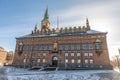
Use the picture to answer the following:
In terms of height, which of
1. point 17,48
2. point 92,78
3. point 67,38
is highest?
point 67,38

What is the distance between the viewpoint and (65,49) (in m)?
37.2

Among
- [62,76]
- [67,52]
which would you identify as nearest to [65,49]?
[67,52]

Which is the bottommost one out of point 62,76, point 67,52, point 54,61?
point 62,76

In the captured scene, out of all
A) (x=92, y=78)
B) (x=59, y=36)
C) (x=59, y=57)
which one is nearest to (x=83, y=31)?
(x=59, y=36)

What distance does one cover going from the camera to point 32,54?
3922 centimetres

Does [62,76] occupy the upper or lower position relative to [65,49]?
lower

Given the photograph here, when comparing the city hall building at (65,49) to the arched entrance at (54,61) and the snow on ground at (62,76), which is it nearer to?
the arched entrance at (54,61)

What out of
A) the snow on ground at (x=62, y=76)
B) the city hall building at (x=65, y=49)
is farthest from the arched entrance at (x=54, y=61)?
the snow on ground at (x=62, y=76)

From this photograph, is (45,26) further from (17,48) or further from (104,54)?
(104,54)

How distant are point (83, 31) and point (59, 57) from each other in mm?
12076

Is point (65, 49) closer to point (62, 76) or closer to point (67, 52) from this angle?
point (67, 52)

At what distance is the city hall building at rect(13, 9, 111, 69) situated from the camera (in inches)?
1352

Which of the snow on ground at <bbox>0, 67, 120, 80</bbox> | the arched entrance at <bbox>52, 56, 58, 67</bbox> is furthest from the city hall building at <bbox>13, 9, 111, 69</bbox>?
the snow on ground at <bbox>0, 67, 120, 80</bbox>

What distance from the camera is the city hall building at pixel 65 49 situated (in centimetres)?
3434
